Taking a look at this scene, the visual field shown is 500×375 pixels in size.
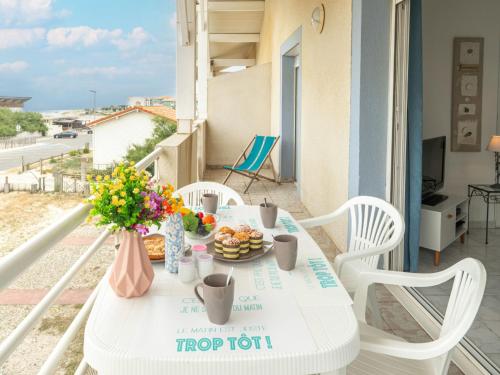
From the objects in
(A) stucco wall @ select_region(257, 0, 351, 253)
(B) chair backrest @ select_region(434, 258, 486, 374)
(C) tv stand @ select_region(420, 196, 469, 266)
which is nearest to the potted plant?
(B) chair backrest @ select_region(434, 258, 486, 374)

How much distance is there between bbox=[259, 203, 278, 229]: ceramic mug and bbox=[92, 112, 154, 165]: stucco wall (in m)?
1.77

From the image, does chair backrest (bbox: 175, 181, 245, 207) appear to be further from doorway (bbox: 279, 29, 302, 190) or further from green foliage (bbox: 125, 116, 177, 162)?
doorway (bbox: 279, 29, 302, 190)

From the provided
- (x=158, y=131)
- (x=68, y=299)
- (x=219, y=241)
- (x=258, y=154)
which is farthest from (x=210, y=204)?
(x=258, y=154)

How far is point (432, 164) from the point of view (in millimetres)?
3830

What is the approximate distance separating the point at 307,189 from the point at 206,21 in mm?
6876

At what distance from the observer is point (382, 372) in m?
1.43

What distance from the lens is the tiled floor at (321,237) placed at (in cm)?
247

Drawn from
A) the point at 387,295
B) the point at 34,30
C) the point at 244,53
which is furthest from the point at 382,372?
the point at 244,53

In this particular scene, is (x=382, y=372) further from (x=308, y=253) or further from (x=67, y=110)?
(x=67, y=110)

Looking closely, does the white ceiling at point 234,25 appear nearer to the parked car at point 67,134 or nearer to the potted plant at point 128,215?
the parked car at point 67,134

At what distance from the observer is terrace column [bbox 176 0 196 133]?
495 centimetres

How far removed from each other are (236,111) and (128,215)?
7708 millimetres

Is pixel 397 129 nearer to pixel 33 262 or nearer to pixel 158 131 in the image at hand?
pixel 33 262

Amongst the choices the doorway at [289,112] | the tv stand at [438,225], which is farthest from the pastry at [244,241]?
the doorway at [289,112]
